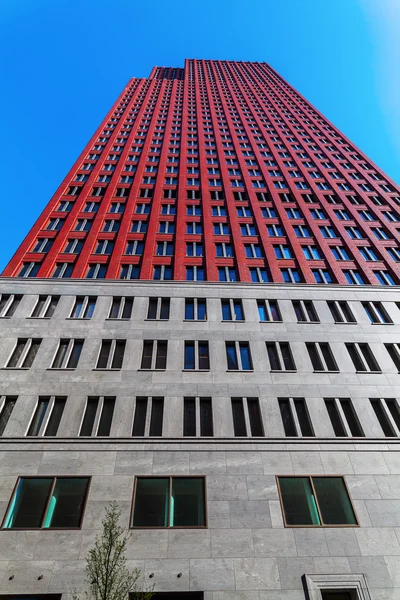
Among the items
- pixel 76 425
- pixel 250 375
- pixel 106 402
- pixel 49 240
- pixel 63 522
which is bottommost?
pixel 63 522

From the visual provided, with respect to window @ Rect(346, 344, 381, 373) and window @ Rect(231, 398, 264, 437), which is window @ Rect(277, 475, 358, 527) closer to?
window @ Rect(231, 398, 264, 437)

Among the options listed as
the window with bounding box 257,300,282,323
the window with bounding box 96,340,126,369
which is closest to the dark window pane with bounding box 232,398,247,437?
the window with bounding box 257,300,282,323

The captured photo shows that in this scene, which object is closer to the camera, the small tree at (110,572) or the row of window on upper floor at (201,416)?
the small tree at (110,572)

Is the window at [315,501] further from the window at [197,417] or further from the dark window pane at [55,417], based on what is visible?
the dark window pane at [55,417]

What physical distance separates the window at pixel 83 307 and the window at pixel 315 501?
17.4 metres

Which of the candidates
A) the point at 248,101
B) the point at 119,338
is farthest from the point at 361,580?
the point at 248,101

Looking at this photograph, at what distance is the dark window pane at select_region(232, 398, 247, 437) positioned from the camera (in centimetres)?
2120

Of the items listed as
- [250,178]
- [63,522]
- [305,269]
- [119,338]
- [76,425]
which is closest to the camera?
[63,522]

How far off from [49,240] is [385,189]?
42.1 m

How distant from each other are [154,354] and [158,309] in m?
4.24

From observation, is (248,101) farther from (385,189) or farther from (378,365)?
(378,365)

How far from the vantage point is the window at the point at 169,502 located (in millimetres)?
17797

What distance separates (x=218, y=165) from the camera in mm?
49281

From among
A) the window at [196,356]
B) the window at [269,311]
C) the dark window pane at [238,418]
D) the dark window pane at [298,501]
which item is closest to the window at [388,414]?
the dark window pane at [298,501]
